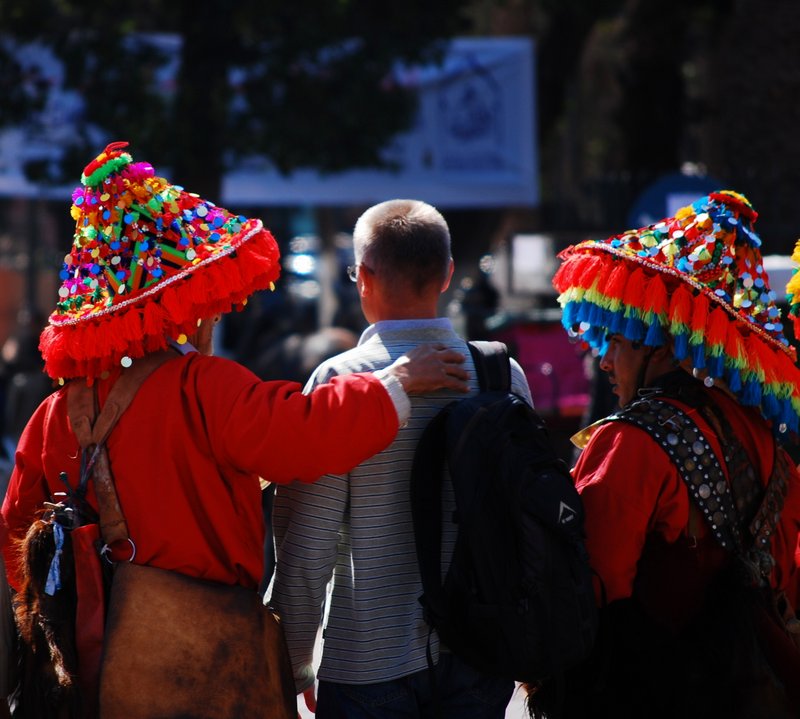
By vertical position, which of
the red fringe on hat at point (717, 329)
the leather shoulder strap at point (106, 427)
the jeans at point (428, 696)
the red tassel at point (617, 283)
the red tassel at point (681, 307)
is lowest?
the jeans at point (428, 696)

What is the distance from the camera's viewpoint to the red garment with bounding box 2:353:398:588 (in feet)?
9.26

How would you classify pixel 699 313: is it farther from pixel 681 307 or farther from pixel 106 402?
pixel 106 402

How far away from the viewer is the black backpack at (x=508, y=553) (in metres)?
2.85

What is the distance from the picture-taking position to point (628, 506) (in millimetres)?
2955

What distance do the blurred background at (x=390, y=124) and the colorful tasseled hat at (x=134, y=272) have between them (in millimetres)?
5087

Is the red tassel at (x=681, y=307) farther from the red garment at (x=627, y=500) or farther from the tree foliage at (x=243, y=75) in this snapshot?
the tree foliage at (x=243, y=75)

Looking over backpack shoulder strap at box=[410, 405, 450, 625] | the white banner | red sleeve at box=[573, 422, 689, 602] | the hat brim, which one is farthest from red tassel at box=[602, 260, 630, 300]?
the white banner

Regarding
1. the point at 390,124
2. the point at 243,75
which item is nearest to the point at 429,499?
the point at 390,124

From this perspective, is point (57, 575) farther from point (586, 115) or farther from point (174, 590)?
point (586, 115)

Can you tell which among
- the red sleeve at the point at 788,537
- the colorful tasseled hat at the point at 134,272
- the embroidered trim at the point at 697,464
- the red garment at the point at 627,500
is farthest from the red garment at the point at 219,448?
the red sleeve at the point at 788,537

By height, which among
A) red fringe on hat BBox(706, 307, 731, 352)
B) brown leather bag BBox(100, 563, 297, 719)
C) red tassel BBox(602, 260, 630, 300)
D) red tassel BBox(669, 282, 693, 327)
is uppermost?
red tassel BBox(602, 260, 630, 300)

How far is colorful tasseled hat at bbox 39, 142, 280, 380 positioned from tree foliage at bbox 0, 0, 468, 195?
751cm

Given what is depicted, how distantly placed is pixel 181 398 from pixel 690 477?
47.1 inches

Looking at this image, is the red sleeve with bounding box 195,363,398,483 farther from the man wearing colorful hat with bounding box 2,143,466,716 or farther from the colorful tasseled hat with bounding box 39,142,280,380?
the colorful tasseled hat with bounding box 39,142,280,380
